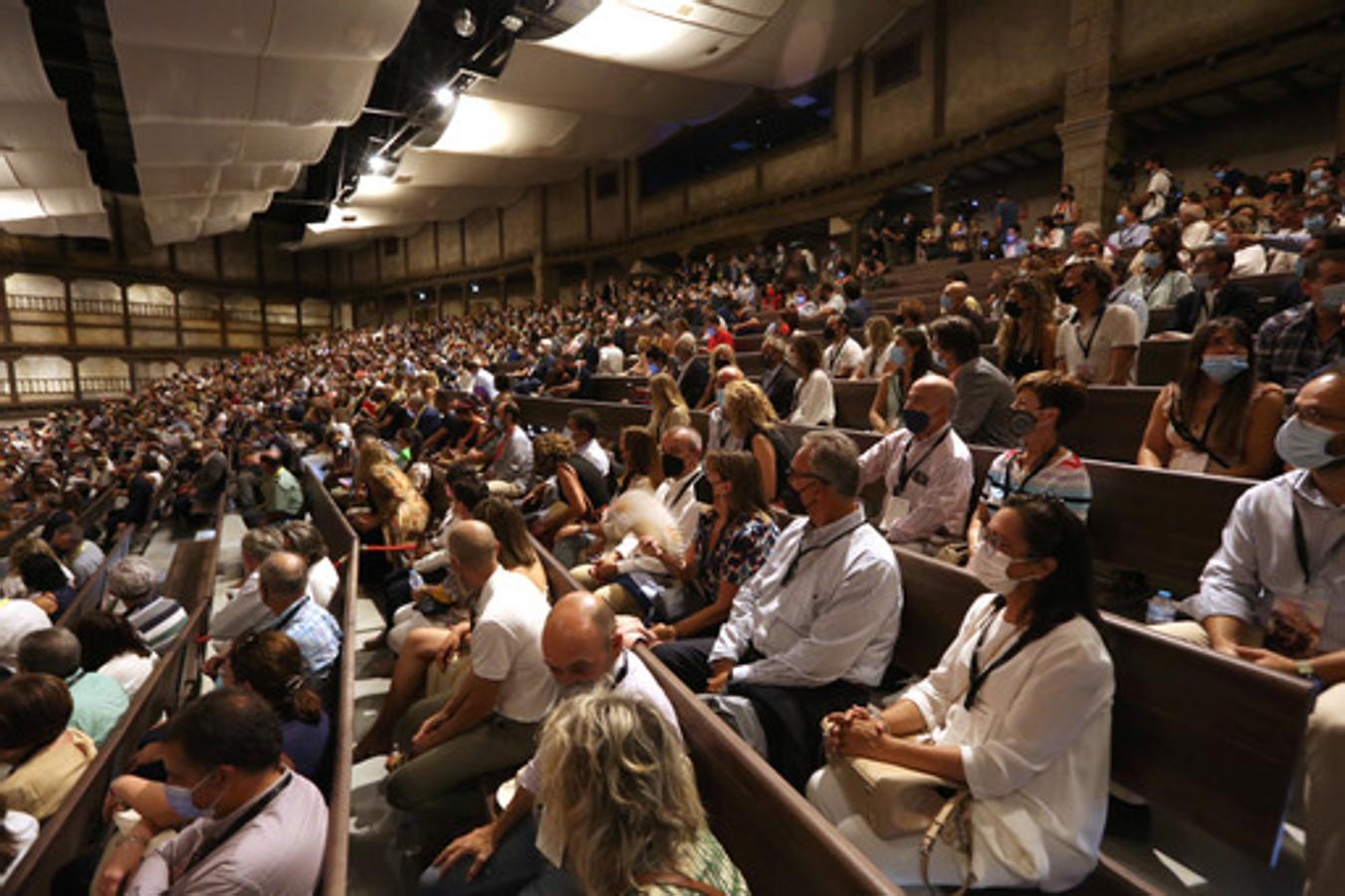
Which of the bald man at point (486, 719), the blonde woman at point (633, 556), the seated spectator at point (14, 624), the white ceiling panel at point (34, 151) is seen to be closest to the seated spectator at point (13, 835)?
the bald man at point (486, 719)

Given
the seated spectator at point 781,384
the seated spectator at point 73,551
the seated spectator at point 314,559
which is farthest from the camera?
the seated spectator at point 73,551

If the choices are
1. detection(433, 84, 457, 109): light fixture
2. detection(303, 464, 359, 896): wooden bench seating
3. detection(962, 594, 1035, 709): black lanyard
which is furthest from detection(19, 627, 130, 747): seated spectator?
detection(433, 84, 457, 109): light fixture

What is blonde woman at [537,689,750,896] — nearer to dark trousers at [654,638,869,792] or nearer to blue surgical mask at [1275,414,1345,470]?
dark trousers at [654,638,869,792]

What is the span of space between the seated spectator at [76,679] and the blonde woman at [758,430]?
270 cm

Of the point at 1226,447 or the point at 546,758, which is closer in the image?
the point at 546,758

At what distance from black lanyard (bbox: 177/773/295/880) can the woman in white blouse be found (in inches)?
50.5

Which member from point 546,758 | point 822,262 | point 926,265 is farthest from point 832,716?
point 822,262

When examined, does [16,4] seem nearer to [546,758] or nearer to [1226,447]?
[546,758]

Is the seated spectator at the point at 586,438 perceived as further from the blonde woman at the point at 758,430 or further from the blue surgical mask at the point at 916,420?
the blue surgical mask at the point at 916,420

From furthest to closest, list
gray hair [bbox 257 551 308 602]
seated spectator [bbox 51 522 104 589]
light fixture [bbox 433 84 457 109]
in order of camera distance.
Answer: light fixture [bbox 433 84 457 109] → seated spectator [bbox 51 522 104 589] → gray hair [bbox 257 551 308 602]

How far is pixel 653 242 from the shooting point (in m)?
20.7

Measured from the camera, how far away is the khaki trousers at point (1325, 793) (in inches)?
52.0

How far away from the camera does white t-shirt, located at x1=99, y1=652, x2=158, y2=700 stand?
310 centimetres

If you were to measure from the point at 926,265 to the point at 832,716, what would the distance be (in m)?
10.6
